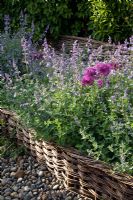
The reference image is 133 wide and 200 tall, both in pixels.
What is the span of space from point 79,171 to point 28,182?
65 cm

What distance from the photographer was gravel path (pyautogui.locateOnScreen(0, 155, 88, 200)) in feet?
13.1

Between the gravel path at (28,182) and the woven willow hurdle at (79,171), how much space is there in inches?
2.7

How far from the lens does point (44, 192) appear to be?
4035 mm

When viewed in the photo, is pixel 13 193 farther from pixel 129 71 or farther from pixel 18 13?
pixel 18 13

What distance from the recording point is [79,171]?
12.3ft

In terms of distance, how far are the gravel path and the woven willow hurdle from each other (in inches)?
2.7

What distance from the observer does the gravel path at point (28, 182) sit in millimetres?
3989

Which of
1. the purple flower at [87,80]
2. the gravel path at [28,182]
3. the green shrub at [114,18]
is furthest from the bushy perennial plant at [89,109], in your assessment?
the green shrub at [114,18]

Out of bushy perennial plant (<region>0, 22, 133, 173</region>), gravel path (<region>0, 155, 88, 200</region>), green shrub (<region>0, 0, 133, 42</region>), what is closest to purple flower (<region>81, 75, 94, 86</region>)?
bushy perennial plant (<region>0, 22, 133, 173</region>)

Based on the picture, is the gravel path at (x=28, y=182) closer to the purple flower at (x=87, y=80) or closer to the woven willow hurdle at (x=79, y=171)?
the woven willow hurdle at (x=79, y=171)

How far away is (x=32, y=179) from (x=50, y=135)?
0.58 m

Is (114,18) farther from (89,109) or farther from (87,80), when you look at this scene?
(89,109)

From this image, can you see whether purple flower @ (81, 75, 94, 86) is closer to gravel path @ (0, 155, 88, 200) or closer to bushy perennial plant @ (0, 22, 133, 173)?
bushy perennial plant @ (0, 22, 133, 173)

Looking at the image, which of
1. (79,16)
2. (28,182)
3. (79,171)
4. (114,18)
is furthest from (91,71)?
(79,16)
